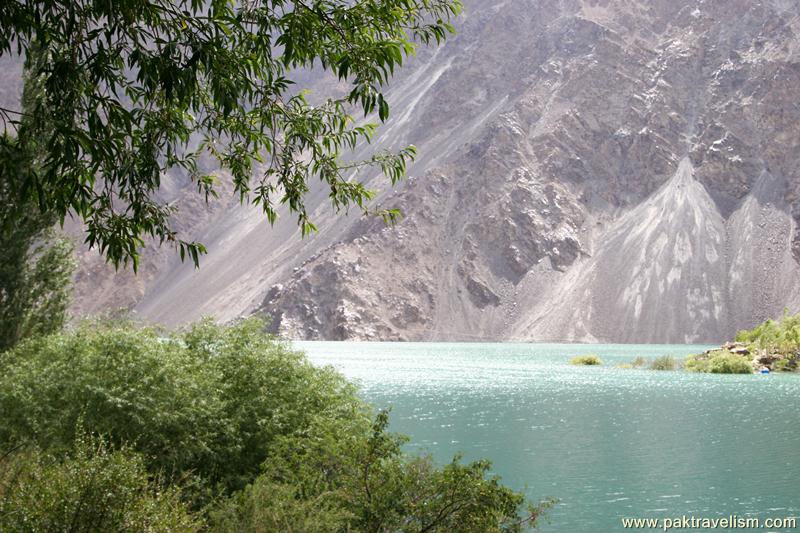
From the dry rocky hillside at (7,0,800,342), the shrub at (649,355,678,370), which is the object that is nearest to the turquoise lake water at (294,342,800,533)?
the shrub at (649,355,678,370)

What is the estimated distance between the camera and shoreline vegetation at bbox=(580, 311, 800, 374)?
214 feet

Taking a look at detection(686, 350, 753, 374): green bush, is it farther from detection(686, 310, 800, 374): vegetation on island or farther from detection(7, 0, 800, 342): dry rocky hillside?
detection(7, 0, 800, 342): dry rocky hillside

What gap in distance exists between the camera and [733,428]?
32.7 m

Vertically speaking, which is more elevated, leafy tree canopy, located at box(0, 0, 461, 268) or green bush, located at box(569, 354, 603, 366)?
leafy tree canopy, located at box(0, 0, 461, 268)

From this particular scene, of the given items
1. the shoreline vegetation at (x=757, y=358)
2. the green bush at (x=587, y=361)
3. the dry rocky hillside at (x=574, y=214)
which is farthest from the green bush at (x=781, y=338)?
the dry rocky hillside at (x=574, y=214)

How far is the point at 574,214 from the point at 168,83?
481ft

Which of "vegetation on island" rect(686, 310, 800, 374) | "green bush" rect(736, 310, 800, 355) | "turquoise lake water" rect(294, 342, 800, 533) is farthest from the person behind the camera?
"green bush" rect(736, 310, 800, 355)

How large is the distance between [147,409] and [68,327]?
9810 millimetres

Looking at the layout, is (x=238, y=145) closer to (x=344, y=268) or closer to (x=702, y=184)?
(x=344, y=268)

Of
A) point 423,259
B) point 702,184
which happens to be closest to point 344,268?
point 423,259

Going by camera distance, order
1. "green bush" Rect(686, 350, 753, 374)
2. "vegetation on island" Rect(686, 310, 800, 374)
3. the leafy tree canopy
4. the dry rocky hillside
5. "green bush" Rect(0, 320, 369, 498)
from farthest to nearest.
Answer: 1. the dry rocky hillside
2. "vegetation on island" Rect(686, 310, 800, 374)
3. "green bush" Rect(686, 350, 753, 374)
4. "green bush" Rect(0, 320, 369, 498)
5. the leafy tree canopy

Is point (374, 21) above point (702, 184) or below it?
below

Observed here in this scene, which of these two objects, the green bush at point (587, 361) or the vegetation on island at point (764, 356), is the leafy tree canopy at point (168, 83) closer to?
the vegetation on island at point (764, 356)

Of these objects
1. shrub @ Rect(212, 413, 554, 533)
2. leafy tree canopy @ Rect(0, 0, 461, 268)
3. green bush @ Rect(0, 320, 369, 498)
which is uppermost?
leafy tree canopy @ Rect(0, 0, 461, 268)
